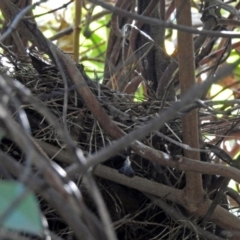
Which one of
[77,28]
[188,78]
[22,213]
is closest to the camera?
[22,213]

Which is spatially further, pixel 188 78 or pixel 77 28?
pixel 77 28

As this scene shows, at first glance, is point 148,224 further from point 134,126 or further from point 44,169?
point 44,169

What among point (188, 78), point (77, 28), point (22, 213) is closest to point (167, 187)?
point (188, 78)

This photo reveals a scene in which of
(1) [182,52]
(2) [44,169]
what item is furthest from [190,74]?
(2) [44,169]

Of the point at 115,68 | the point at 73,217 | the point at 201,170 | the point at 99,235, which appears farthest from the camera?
the point at 115,68

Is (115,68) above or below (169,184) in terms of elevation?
above

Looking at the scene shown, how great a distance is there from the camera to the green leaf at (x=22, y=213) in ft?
1.49

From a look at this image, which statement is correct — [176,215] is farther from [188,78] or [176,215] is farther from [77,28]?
[77,28]

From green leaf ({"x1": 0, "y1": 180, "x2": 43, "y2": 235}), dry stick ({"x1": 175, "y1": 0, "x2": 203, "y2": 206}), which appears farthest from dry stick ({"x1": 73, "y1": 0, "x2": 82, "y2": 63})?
green leaf ({"x1": 0, "y1": 180, "x2": 43, "y2": 235})

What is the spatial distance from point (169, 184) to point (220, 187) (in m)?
0.08

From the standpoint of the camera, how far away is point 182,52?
948mm

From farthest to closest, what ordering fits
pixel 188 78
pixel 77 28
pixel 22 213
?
pixel 77 28, pixel 188 78, pixel 22 213

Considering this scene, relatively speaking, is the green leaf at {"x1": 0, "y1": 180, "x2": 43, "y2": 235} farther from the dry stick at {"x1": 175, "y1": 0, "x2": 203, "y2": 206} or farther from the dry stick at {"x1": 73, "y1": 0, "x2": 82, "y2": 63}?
the dry stick at {"x1": 73, "y1": 0, "x2": 82, "y2": 63}

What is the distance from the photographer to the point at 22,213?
0.47 meters
